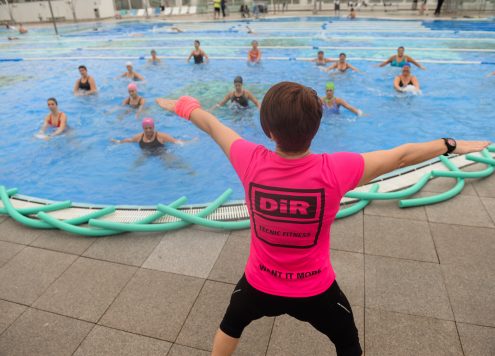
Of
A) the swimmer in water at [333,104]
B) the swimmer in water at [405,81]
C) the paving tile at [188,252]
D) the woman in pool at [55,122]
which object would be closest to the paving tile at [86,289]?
the paving tile at [188,252]

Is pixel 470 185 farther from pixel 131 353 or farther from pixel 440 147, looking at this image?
pixel 131 353

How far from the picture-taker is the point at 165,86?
14500 mm

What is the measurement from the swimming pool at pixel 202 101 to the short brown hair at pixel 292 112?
578 cm

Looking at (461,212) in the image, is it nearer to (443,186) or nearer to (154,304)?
(443,186)

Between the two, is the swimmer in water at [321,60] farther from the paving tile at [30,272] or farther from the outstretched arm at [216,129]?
the outstretched arm at [216,129]

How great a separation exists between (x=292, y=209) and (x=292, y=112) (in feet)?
1.58

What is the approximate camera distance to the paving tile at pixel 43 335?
3.14 m

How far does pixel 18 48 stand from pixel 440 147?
29689 millimetres

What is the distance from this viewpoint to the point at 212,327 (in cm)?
328

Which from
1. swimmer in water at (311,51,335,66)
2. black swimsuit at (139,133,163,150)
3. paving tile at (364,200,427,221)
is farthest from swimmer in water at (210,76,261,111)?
paving tile at (364,200,427,221)

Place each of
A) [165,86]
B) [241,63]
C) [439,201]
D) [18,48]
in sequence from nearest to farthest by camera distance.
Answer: [439,201], [165,86], [241,63], [18,48]

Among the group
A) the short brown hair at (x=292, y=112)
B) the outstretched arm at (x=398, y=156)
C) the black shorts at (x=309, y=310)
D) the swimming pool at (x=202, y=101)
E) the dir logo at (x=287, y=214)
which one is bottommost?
the swimming pool at (x=202, y=101)

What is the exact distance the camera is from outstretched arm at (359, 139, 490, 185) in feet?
5.96

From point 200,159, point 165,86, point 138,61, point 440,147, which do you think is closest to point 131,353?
point 440,147
